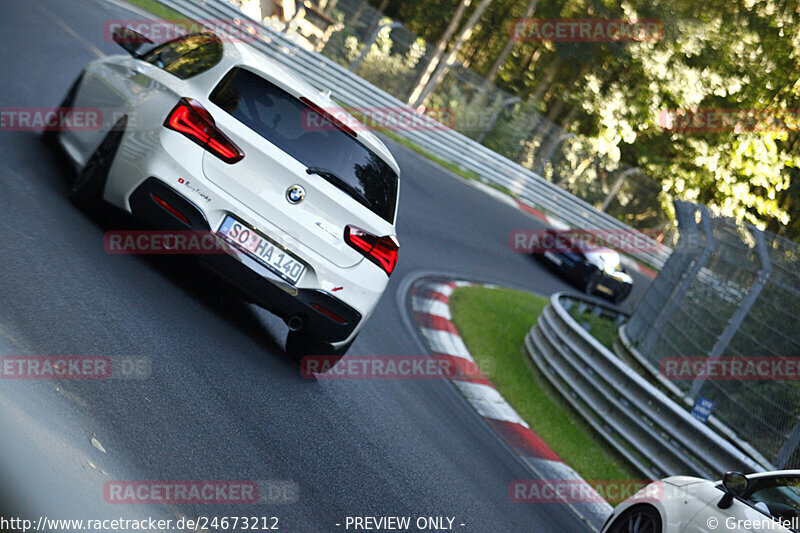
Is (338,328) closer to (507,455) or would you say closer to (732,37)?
(507,455)

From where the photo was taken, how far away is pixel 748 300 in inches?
375

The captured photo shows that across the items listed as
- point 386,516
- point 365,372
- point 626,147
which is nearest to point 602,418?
point 365,372

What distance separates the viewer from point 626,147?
145ft

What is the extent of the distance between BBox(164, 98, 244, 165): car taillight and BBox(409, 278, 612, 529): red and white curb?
3948 millimetres

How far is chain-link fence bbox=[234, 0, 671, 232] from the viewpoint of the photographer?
82.3 feet

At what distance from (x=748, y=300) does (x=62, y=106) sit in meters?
6.94

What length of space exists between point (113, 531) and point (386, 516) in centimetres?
202

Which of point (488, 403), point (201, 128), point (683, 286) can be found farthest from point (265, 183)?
point (683, 286)

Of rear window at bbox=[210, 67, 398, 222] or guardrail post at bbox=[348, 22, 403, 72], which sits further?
guardrail post at bbox=[348, 22, 403, 72]

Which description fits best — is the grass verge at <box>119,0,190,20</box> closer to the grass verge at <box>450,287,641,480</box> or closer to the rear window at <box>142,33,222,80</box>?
the grass verge at <box>450,287,641,480</box>

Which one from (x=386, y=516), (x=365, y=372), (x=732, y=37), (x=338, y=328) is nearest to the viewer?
(x=386, y=516)

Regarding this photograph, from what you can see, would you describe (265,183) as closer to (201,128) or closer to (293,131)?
(293,131)

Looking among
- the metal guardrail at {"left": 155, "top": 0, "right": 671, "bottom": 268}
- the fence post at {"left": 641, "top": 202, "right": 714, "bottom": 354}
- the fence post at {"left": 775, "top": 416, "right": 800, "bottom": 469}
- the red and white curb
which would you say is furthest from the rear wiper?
the metal guardrail at {"left": 155, "top": 0, "right": 671, "bottom": 268}

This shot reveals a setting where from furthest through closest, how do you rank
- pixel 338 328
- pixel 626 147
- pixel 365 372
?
1. pixel 626 147
2. pixel 365 372
3. pixel 338 328
